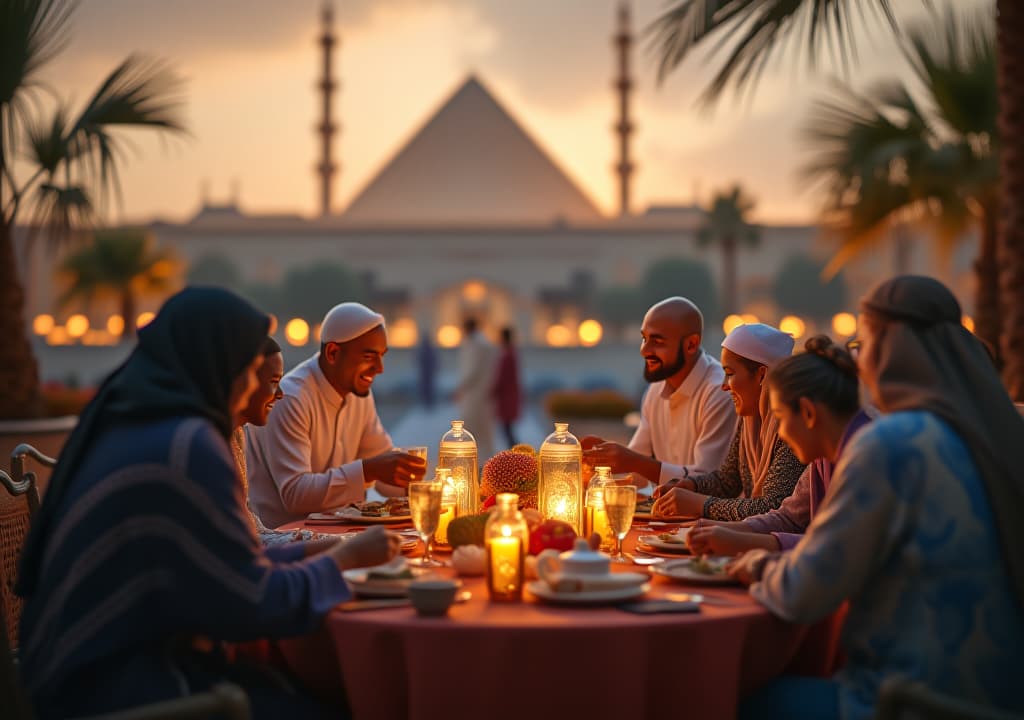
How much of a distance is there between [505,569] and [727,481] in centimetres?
124

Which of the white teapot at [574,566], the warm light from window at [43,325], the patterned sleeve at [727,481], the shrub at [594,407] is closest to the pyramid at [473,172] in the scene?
the warm light from window at [43,325]

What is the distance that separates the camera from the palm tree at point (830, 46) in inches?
162

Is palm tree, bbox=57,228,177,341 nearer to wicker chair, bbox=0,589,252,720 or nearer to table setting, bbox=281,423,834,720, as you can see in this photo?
table setting, bbox=281,423,834,720

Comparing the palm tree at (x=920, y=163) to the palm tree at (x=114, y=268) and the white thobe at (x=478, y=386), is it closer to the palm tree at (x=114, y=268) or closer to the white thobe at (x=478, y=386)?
the white thobe at (x=478, y=386)

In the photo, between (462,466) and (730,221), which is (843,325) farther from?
(462,466)

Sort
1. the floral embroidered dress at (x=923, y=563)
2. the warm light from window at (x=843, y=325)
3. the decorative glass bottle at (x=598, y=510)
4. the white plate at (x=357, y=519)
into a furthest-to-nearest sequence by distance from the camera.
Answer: the warm light from window at (x=843, y=325) → the white plate at (x=357, y=519) → the decorative glass bottle at (x=598, y=510) → the floral embroidered dress at (x=923, y=563)

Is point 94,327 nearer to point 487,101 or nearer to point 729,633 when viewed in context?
point 487,101

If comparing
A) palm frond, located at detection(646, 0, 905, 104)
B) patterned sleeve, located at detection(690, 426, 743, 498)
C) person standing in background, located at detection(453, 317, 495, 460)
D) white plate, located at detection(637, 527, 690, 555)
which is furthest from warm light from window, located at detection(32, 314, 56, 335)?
white plate, located at detection(637, 527, 690, 555)

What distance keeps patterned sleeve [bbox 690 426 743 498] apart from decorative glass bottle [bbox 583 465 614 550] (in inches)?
28.0

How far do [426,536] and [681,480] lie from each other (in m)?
1.08

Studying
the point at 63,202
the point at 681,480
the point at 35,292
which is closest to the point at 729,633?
the point at 681,480

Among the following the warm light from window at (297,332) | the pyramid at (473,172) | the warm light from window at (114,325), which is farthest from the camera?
the pyramid at (473,172)

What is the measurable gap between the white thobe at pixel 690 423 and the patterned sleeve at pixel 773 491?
533 mm

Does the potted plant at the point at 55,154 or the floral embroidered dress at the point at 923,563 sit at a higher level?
the potted plant at the point at 55,154
